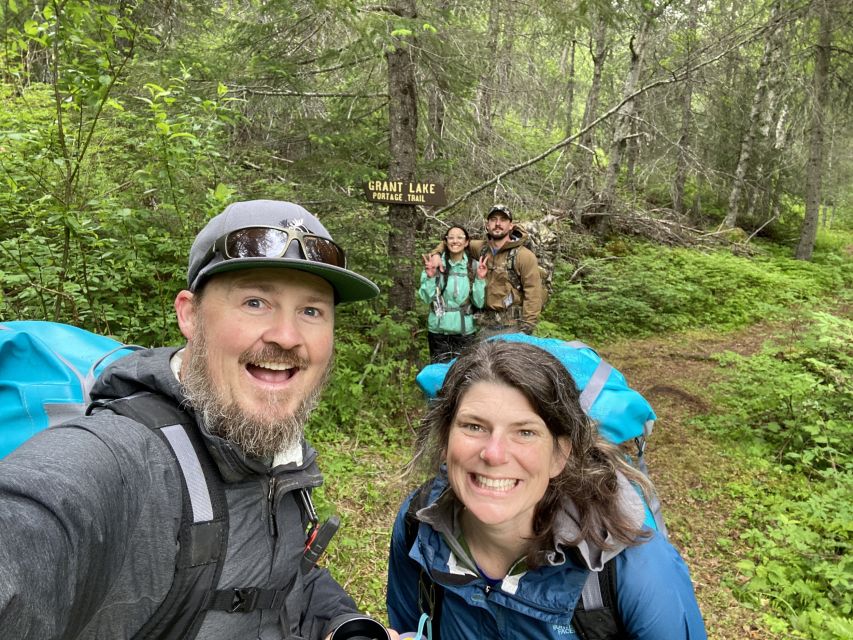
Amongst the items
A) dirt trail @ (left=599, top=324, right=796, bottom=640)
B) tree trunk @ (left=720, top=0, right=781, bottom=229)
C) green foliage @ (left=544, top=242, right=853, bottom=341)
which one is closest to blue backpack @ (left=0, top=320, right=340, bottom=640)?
dirt trail @ (left=599, top=324, right=796, bottom=640)

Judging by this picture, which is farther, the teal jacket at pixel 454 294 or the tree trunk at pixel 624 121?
the tree trunk at pixel 624 121

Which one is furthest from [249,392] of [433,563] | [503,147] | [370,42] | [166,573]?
[503,147]

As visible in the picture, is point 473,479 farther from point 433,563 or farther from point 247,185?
point 247,185

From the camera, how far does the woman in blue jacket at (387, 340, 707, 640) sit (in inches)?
59.8

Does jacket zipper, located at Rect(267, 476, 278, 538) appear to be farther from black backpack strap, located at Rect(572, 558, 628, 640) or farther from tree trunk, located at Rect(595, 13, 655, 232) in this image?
tree trunk, located at Rect(595, 13, 655, 232)

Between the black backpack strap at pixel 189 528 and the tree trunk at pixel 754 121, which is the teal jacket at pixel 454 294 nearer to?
the black backpack strap at pixel 189 528

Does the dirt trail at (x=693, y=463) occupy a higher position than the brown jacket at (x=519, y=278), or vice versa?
the brown jacket at (x=519, y=278)

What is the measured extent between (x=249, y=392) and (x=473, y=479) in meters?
0.85

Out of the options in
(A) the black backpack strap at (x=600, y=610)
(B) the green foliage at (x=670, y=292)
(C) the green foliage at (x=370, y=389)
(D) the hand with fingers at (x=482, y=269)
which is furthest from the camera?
(B) the green foliage at (x=670, y=292)

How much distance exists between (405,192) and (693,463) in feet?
15.1

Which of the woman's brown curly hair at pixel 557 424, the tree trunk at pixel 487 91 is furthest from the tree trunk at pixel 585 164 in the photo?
the woman's brown curly hair at pixel 557 424

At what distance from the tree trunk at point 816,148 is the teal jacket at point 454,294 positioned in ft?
43.3

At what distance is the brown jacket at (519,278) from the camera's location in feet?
19.7

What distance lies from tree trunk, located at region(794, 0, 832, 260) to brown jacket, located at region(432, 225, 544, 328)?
12.5 meters
